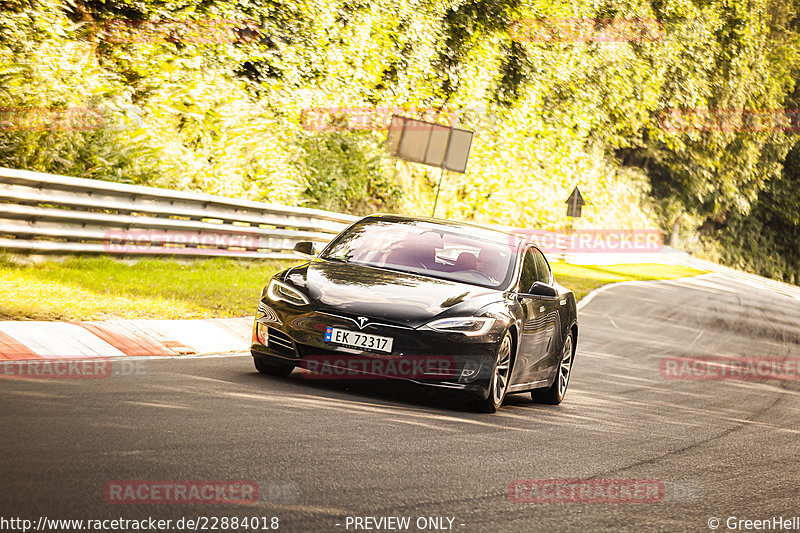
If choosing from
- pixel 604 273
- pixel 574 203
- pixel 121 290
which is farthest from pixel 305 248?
pixel 604 273

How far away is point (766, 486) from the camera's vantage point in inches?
255

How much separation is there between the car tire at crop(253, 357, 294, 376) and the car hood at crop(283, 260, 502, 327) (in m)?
0.70

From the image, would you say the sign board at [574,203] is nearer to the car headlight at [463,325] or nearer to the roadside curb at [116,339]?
the roadside curb at [116,339]

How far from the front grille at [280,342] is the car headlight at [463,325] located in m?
1.13

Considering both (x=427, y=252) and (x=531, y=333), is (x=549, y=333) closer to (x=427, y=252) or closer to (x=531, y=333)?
(x=531, y=333)

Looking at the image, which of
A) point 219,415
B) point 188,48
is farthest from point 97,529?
point 188,48

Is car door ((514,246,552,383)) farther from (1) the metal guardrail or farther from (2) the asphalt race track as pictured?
(1) the metal guardrail

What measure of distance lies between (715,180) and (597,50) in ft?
58.9

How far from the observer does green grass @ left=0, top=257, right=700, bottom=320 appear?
9750 millimetres

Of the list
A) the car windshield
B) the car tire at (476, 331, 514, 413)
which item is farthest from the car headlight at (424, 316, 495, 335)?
the car windshield

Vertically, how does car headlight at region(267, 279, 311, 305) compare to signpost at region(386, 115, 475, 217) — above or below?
below

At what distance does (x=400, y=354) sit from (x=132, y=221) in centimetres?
730

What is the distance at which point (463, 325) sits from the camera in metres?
7.66

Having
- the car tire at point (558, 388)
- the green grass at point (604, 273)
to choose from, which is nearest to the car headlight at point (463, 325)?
the car tire at point (558, 388)
